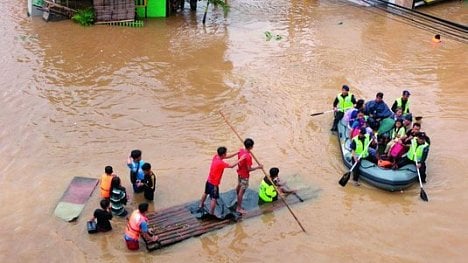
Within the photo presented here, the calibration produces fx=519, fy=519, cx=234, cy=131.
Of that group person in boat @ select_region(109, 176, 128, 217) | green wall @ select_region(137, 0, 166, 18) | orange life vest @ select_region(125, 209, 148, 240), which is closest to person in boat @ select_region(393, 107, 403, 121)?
person in boat @ select_region(109, 176, 128, 217)

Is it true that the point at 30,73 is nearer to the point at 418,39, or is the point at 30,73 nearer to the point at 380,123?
the point at 380,123

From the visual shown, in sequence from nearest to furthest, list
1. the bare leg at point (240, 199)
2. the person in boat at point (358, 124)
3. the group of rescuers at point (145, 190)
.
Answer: the group of rescuers at point (145, 190), the bare leg at point (240, 199), the person in boat at point (358, 124)

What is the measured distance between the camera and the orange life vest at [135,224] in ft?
30.0

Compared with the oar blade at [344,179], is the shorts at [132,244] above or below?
below

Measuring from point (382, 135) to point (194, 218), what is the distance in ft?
18.0

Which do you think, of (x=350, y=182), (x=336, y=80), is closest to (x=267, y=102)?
(x=336, y=80)

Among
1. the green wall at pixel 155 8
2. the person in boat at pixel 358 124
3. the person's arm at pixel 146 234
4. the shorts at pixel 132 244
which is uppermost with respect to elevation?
the green wall at pixel 155 8

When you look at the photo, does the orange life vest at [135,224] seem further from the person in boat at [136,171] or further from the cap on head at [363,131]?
the cap on head at [363,131]

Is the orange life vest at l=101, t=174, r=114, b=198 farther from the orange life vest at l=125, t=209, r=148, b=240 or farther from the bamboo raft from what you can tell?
the orange life vest at l=125, t=209, r=148, b=240

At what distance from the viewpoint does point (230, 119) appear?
14711 millimetres

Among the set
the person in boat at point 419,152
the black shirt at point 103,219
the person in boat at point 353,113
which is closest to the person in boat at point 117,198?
the black shirt at point 103,219

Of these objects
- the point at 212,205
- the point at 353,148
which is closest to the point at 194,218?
the point at 212,205

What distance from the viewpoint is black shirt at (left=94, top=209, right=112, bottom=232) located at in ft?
31.8

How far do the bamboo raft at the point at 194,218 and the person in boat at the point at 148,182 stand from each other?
539 mm
